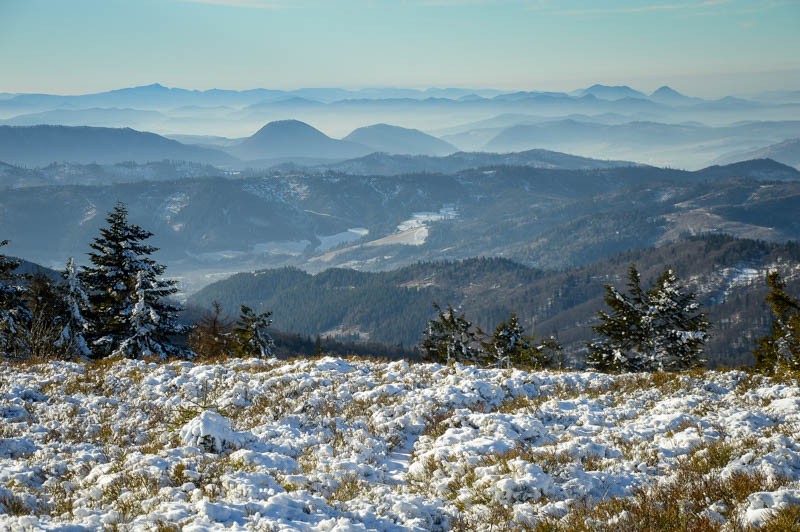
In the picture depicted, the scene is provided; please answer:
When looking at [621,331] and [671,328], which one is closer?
[671,328]

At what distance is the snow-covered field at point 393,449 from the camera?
25.0ft

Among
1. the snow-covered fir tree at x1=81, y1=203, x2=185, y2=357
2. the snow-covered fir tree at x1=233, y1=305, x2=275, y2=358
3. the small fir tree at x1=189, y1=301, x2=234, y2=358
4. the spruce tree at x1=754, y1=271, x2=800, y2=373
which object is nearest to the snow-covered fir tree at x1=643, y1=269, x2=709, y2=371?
the spruce tree at x1=754, y1=271, x2=800, y2=373

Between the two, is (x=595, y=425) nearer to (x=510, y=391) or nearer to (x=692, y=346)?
(x=510, y=391)

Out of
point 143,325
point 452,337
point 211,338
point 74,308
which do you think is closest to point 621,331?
point 452,337

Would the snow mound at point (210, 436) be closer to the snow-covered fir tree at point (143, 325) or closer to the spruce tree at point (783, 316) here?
the snow-covered fir tree at point (143, 325)

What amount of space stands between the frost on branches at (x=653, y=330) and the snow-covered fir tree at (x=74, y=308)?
116 feet

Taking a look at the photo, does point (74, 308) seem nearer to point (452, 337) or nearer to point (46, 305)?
point (46, 305)

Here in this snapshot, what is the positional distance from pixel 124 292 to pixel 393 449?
90.3 ft

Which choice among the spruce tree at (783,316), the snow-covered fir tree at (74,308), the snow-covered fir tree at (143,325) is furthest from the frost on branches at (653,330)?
the snow-covered fir tree at (74,308)

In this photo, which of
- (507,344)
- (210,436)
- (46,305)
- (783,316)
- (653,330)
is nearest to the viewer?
(210,436)

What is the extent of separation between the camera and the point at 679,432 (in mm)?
10617

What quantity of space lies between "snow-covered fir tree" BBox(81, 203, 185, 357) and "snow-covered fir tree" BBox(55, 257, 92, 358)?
0.51m

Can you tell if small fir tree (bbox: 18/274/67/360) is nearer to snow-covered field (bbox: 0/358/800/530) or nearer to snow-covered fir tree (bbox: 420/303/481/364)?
snow-covered field (bbox: 0/358/800/530)

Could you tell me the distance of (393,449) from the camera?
1124 centimetres
